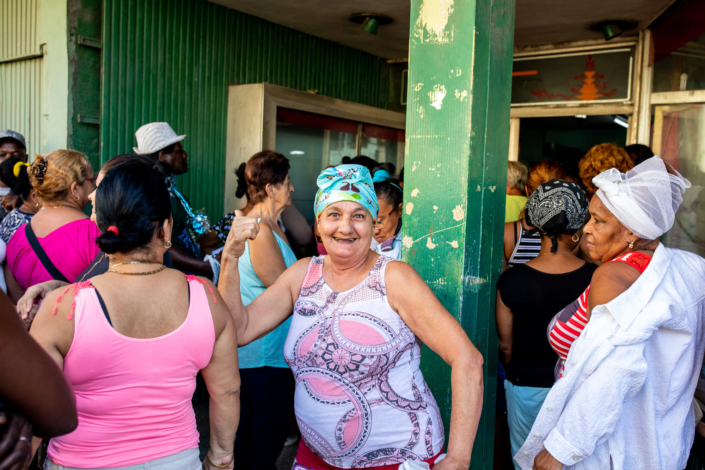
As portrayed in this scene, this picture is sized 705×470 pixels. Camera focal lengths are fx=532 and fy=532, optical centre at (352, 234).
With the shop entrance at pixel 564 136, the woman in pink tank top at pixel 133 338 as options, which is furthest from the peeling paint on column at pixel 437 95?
the shop entrance at pixel 564 136

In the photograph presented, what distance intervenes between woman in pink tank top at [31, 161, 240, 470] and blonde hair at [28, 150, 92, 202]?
1171 millimetres

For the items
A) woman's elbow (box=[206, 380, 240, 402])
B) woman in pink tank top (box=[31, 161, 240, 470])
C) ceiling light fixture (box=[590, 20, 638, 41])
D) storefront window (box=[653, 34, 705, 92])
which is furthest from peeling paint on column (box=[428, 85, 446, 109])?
ceiling light fixture (box=[590, 20, 638, 41])

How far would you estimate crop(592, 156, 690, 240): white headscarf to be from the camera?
1902 millimetres

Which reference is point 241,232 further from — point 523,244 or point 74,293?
point 523,244

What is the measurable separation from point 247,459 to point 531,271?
6.11 ft

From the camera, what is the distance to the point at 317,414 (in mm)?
1795

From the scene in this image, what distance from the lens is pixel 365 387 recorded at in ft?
5.74

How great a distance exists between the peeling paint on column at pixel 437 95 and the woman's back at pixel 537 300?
0.85 meters

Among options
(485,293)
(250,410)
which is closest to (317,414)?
(485,293)

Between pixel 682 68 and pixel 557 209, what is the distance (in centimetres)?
316

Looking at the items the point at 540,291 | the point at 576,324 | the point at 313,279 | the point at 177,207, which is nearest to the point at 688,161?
the point at 540,291

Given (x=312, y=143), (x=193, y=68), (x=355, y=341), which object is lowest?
(x=355, y=341)

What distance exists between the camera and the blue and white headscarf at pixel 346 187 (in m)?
1.90

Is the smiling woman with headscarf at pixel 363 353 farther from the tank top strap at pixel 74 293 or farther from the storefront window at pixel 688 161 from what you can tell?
the storefront window at pixel 688 161
